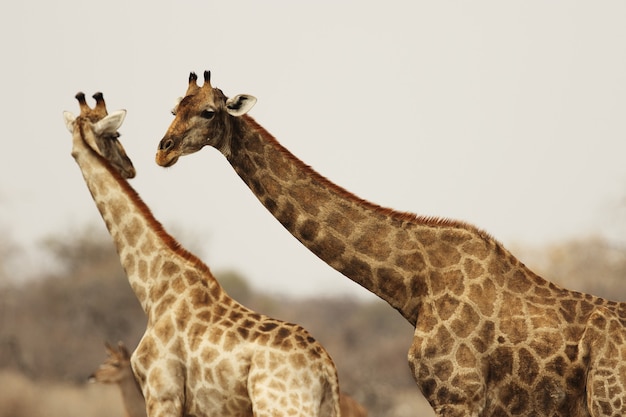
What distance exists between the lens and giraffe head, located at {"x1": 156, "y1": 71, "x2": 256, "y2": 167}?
23.7 ft

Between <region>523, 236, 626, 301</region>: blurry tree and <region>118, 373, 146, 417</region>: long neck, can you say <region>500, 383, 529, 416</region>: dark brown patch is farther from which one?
<region>523, 236, 626, 301</region>: blurry tree

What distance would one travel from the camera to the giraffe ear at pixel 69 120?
8.23 m

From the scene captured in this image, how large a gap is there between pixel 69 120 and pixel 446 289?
116 inches

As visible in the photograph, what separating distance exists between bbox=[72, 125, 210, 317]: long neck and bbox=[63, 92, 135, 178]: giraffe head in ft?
0.19

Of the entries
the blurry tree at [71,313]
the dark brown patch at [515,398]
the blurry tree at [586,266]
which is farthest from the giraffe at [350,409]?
the blurry tree at [586,266]

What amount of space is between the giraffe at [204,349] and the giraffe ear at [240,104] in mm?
933

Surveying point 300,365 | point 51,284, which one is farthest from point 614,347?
point 51,284

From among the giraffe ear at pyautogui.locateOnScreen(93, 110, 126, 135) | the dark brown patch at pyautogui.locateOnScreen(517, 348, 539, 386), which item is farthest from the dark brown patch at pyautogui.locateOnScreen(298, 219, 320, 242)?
the giraffe ear at pyautogui.locateOnScreen(93, 110, 126, 135)

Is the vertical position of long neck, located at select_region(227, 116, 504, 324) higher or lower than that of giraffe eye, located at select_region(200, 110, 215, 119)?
lower

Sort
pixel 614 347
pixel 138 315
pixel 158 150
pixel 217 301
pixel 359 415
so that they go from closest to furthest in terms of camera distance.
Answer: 1. pixel 614 347
2. pixel 158 150
3. pixel 217 301
4. pixel 359 415
5. pixel 138 315

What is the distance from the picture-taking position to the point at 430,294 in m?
7.00

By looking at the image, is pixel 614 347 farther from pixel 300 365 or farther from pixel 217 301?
pixel 217 301

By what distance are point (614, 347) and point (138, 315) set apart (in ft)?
64.4

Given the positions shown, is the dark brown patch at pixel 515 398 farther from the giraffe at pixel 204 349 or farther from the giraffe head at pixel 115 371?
the giraffe head at pixel 115 371
